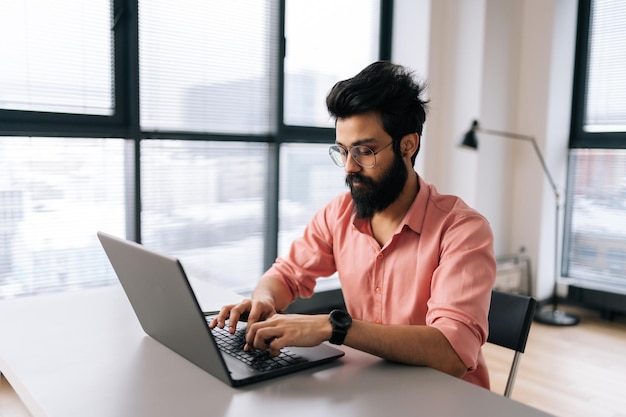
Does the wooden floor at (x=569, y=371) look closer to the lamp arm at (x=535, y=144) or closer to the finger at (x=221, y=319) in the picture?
the lamp arm at (x=535, y=144)

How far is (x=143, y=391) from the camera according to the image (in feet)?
3.64

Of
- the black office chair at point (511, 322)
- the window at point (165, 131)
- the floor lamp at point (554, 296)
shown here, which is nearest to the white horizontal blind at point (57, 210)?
the window at point (165, 131)

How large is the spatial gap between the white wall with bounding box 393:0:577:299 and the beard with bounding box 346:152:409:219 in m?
2.52

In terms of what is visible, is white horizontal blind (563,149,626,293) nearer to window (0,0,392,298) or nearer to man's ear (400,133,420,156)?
window (0,0,392,298)

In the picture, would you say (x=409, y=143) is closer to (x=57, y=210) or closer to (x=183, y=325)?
(x=183, y=325)

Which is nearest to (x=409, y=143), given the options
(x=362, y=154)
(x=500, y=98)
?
(x=362, y=154)

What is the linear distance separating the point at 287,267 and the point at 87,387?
0.83 meters

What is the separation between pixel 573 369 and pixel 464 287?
2.32m

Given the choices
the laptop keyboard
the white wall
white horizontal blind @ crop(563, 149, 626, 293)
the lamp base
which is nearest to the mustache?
the laptop keyboard

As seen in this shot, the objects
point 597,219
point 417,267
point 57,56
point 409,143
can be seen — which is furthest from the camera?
point 597,219

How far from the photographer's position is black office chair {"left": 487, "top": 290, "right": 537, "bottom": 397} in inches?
61.0

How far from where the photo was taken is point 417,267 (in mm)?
1553

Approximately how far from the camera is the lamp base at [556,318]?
4.09 m

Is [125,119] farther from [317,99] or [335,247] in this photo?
[335,247]
